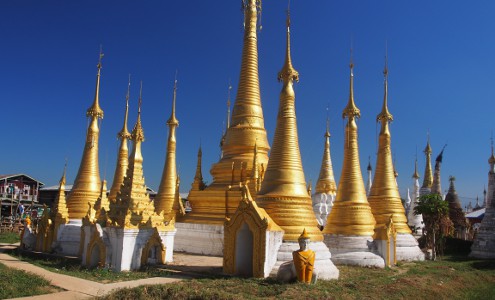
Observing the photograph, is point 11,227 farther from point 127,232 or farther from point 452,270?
point 452,270

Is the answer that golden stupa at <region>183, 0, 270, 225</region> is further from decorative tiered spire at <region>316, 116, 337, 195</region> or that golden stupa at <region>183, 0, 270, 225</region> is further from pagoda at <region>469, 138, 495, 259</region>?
pagoda at <region>469, 138, 495, 259</region>

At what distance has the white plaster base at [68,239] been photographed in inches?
980

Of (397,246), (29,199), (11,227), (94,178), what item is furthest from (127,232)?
(29,199)

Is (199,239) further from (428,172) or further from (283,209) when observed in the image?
(428,172)

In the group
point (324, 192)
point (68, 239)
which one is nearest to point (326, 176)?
point (324, 192)

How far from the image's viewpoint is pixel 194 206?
26.9m

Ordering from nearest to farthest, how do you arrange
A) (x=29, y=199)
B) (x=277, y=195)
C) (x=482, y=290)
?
(x=277, y=195) → (x=482, y=290) → (x=29, y=199)

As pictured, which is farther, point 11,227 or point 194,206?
point 11,227

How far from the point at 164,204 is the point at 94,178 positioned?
5445mm

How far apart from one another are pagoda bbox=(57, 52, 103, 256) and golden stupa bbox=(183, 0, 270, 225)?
243 inches

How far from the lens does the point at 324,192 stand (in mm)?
37688

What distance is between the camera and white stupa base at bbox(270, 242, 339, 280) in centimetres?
1677

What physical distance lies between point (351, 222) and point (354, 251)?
147 centimetres

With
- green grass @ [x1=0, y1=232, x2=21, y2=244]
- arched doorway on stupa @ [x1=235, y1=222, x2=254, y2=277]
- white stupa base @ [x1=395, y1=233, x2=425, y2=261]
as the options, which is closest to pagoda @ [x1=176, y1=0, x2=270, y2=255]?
arched doorway on stupa @ [x1=235, y1=222, x2=254, y2=277]
